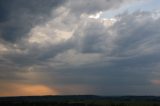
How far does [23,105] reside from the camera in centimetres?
16512

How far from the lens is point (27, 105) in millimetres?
165750

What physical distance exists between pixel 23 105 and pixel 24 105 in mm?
529

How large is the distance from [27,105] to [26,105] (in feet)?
2.25

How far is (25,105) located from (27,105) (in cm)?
109

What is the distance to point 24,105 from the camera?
165 metres

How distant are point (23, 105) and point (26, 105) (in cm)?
169

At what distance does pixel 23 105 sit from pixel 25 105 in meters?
1.24

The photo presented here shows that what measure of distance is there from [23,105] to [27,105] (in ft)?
6.66

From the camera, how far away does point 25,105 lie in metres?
166

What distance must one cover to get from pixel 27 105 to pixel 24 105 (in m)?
1.51

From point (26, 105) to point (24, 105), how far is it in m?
1.17
